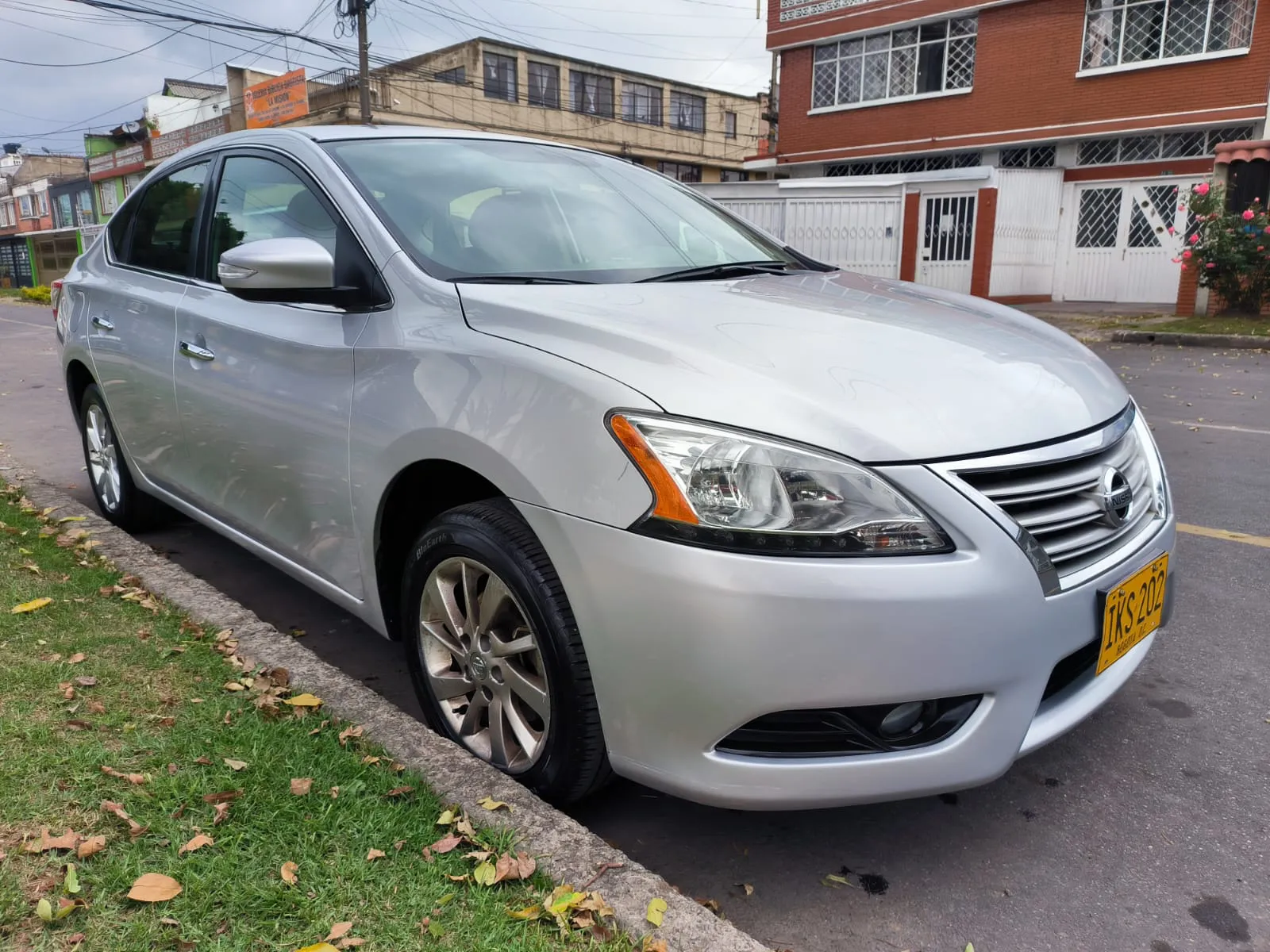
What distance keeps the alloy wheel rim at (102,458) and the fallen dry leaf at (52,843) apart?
2.60 m

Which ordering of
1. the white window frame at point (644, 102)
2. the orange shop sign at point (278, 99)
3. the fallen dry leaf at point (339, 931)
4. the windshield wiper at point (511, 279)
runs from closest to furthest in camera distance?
the fallen dry leaf at point (339, 931) → the windshield wiper at point (511, 279) → the orange shop sign at point (278, 99) → the white window frame at point (644, 102)

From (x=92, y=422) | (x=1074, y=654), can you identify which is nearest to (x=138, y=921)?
(x=1074, y=654)

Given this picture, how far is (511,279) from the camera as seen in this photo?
2508mm

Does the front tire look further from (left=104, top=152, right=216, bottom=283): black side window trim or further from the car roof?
(left=104, top=152, right=216, bottom=283): black side window trim

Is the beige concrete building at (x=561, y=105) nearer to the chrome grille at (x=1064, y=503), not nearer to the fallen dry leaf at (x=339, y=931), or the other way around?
the chrome grille at (x=1064, y=503)

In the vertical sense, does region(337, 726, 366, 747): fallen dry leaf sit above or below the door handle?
below

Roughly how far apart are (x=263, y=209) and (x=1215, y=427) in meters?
6.10

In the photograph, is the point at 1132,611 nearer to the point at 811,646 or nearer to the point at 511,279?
the point at 811,646

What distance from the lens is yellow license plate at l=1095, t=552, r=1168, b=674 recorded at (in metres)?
2.03

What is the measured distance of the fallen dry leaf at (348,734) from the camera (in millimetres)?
2330

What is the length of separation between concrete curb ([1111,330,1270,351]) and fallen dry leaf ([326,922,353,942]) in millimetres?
12317

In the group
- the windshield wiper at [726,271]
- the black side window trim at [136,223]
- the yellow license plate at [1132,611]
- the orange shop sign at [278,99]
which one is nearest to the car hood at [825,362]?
the windshield wiper at [726,271]

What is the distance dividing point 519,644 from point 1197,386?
8.16 metres

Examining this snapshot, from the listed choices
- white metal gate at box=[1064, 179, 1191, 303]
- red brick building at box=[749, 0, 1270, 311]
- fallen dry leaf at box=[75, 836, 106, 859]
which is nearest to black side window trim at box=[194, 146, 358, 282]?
fallen dry leaf at box=[75, 836, 106, 859]
